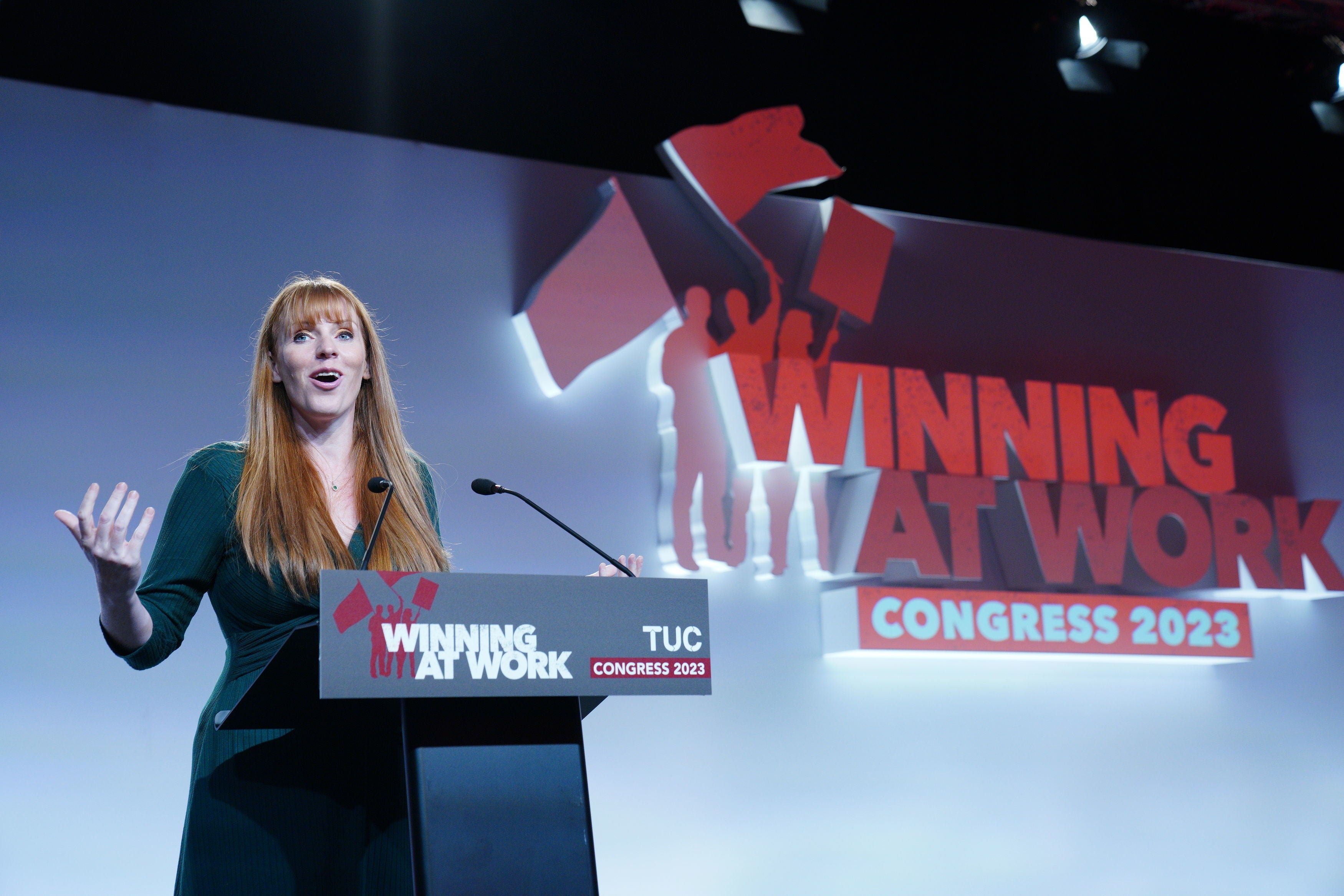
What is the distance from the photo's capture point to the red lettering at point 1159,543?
4.86 metres

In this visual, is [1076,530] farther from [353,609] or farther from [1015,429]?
[353,609]

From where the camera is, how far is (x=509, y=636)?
4.01 ft

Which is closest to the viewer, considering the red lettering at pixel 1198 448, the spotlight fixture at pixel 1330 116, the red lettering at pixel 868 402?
the red lettering at pixel 868 402

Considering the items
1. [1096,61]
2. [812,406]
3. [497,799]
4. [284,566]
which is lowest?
[497,799]

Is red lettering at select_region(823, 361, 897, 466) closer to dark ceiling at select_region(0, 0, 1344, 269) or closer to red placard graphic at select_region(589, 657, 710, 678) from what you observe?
dark ceiling at select_region(0, 0, 1344, 269)

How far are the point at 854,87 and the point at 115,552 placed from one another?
401cm

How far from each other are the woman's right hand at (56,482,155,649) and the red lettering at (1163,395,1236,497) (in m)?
4.42

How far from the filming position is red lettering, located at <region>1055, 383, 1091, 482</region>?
16.0 feet

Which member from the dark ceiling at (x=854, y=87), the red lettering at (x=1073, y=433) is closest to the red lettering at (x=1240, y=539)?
the red lettering at (x=1073, y=433)

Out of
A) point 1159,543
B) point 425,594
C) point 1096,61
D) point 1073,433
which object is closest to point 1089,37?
point 1096,61

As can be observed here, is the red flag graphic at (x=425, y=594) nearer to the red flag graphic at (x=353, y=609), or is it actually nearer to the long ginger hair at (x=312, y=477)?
the red flag graphic at (x=353, y=609)

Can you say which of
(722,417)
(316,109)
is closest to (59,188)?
(316,109)

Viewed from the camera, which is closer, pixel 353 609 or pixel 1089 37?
pixel 353 609

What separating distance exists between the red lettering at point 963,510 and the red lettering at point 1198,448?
0.89 m
